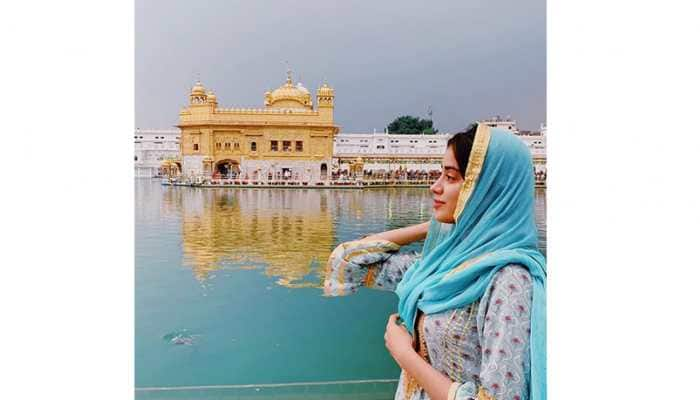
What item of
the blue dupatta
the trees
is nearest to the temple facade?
the trees

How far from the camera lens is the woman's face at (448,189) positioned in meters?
1.20

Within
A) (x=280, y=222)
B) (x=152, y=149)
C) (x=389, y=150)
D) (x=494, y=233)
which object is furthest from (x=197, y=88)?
(x=494, y=233)

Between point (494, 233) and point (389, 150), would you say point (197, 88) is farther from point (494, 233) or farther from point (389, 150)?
point (494, 233)

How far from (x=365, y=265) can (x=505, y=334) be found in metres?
0.38

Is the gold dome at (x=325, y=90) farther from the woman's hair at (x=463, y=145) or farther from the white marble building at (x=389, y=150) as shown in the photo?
the woman's hair at (x=463, y=145)

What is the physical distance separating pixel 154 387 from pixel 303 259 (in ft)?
2.04

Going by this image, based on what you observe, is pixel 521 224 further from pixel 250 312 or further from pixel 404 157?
pixel 250 312

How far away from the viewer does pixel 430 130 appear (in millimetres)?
1884

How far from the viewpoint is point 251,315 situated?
1865 millimetres

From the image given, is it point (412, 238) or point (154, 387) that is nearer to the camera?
point (412, 238)

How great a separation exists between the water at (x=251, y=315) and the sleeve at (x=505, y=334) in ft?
2.36

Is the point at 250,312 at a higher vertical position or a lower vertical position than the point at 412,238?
lower

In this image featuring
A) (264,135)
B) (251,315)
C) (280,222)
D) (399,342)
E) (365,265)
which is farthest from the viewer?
(264,135)

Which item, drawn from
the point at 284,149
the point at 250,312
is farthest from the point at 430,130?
the point at 250,312
